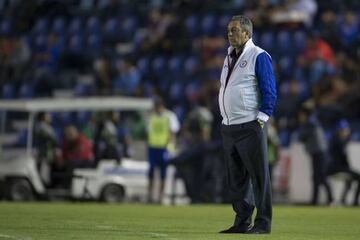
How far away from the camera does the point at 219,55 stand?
29422mm

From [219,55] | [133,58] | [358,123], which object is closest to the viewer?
[358,123]

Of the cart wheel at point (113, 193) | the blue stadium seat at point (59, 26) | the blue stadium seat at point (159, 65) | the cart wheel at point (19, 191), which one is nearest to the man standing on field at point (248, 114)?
the cart wheel at point (113, 193)

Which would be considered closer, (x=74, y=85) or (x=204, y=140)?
(x=204, y=140)

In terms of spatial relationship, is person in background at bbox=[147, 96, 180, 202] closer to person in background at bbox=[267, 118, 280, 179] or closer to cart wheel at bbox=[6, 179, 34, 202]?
person in background at bbox=[267, 118, 280, 179]

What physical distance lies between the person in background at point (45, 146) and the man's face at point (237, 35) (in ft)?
41.6

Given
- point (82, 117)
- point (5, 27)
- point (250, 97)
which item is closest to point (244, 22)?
point (250, 97)

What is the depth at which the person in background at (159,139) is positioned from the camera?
24.1 meters

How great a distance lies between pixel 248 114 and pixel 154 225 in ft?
7.68

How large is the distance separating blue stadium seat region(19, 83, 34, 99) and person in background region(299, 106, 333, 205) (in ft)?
29.8

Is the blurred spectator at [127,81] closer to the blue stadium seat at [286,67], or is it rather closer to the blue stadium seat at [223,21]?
the blue stadium seat at [223,21]

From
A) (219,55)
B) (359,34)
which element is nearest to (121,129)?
(219,55)

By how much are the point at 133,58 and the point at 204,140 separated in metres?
7.51

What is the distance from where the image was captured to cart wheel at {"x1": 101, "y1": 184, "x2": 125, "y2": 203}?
2411 cm

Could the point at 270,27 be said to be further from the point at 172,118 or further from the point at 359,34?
the point at 172,118
